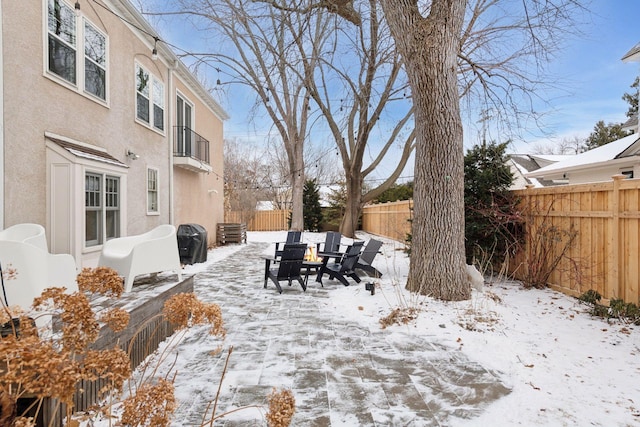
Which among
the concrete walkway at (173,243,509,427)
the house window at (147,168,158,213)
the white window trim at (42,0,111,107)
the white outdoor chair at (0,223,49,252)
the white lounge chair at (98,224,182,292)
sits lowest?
the concrete walkway at (173,243,509,427)

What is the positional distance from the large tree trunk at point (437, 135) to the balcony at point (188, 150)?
23.5 ft

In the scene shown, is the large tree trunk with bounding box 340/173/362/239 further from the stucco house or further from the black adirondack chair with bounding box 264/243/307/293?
→ the black adirondack chair with bounding box 264/243/307/293

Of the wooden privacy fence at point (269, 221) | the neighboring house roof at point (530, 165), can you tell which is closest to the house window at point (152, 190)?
the wooden privacy fence at point (269, 221)

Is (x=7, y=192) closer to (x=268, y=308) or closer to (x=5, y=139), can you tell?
(x=5, y=139)

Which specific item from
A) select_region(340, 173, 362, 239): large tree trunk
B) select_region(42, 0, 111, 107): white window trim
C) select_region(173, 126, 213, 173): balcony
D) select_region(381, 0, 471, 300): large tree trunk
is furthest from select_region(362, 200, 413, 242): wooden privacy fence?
select_region(42, 0, 111, 107): white window trim

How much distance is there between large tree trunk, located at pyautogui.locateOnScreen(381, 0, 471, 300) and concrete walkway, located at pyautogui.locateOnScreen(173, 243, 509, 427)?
5.04 feet

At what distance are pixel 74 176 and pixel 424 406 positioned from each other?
546 centimetres

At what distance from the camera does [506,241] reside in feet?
21.8

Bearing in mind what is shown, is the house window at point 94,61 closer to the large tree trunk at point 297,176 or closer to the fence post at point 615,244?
the fence post at point 615,244

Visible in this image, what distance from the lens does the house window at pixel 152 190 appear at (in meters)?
8.87

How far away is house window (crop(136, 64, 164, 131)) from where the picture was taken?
839 cm

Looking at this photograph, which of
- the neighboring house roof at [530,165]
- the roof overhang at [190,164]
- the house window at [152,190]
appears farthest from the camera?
the neighboring house roof at [530,165]

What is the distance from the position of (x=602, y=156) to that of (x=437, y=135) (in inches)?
321

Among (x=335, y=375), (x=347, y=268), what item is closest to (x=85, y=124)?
(x=347, y=268)
